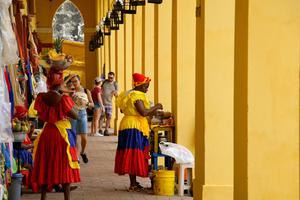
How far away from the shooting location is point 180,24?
11.4 meters

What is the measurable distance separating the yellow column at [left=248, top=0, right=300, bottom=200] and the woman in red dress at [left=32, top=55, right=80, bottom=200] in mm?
2643

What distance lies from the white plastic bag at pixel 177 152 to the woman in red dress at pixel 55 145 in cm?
194

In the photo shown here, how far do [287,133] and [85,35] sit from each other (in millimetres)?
29472

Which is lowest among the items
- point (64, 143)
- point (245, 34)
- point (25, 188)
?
point (25, 188)

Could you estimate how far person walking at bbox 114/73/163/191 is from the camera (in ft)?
35.5

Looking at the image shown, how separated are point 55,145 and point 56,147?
0.08 feet

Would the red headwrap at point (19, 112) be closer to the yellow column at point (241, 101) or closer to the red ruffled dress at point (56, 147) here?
the red ruffled dress at point (56, 147)

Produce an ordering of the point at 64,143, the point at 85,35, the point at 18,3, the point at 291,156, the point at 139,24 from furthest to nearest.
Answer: the point at 85,35
the point at 139,24
the point at 18,3
the point at 64,143
the point at 291,156

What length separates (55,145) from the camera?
29.3 feet

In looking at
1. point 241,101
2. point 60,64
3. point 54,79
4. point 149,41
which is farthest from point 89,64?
point 241,101

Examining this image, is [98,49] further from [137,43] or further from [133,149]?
[133,149]

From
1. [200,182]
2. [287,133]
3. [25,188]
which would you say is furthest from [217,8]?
[25,188]

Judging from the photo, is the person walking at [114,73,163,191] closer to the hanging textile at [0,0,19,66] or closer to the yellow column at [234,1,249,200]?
the yellow column at [234,1,249,200]

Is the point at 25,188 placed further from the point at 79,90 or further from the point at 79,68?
the point at 79,68
